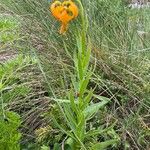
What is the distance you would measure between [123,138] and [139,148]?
0.33ft

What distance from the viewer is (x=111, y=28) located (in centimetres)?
313

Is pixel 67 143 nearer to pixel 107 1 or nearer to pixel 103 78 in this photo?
pixel 103 78

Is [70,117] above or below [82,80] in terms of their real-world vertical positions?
below

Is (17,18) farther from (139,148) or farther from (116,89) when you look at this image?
(139,148)

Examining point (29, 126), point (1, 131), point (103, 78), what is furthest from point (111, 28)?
point (1, 131)

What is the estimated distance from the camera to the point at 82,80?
Result: 1.94m

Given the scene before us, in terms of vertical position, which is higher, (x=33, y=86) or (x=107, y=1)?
(x=107, y=1)

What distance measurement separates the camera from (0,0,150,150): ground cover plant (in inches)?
80.5

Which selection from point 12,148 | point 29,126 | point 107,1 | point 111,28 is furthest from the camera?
point 107,1

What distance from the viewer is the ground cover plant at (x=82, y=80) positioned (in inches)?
80.5

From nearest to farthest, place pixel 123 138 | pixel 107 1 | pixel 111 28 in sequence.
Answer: pixel 123 138, pixel 111 28, pixel 107 1

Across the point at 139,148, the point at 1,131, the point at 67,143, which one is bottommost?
the point at 139,148

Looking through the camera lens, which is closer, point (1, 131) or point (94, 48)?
point (1, 131)

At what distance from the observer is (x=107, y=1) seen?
3.36 m
